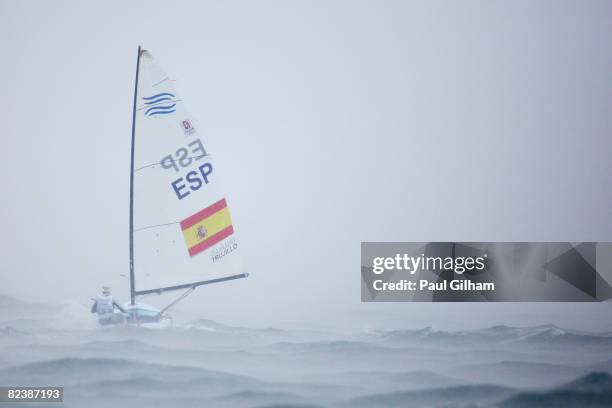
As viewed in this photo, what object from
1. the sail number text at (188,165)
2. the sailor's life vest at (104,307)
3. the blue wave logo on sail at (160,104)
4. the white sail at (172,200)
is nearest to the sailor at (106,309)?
the sailor's life vest at (104,307)

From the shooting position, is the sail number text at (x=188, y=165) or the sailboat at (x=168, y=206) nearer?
the sailboat at (x=168, y=206)

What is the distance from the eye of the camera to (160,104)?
946cm

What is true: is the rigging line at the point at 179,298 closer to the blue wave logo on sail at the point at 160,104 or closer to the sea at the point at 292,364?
the sea at the point at 292,364

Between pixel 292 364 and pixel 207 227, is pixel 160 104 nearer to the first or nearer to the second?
pixel 207 227

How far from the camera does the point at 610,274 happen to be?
9.48 m

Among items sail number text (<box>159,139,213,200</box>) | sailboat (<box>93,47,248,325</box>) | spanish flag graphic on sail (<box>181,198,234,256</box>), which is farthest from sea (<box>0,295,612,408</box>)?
sail number text (<box>159,139,213,200</box>)

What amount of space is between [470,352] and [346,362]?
143 centimetres

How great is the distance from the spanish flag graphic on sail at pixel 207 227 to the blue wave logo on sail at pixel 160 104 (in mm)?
1279

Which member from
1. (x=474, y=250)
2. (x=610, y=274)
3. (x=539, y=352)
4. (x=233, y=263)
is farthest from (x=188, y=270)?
(x=610, y=274)

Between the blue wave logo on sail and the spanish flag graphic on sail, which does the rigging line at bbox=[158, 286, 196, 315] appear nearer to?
the spanish flag graphic on sail

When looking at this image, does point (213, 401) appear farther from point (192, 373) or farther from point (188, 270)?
point (188, 270)

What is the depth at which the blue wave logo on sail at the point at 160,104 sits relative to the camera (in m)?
9.44

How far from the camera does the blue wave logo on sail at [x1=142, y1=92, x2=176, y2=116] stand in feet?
31.0

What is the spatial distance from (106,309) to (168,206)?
1.40m
